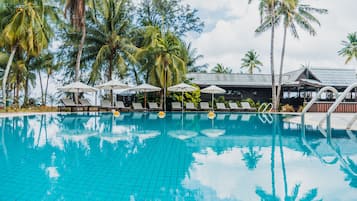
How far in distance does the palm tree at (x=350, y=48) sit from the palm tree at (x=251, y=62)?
11.3 m

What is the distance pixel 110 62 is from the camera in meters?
22.0

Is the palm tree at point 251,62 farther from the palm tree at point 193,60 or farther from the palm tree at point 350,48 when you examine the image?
the palm tree at point 193,60

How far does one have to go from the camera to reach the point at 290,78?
85.9 feet

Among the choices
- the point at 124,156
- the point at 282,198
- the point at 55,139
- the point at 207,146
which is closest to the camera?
the point at 282,198

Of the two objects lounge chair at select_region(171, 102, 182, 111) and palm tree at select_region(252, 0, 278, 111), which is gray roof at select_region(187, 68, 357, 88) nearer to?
palm tree at select_region(252, 0, 278, 111)

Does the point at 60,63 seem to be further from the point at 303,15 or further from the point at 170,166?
the point at 170,166

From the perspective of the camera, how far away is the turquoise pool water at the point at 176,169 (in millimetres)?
3645

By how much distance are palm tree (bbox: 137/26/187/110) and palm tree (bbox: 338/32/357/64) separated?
24040 millimetres

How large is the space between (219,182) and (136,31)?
1944 cm

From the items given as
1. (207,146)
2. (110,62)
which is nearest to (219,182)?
(207,146)

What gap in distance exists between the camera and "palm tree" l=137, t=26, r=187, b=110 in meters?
19.8

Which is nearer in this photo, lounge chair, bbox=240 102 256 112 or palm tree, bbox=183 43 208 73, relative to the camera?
lounge chair, bbox=240 102 256 112

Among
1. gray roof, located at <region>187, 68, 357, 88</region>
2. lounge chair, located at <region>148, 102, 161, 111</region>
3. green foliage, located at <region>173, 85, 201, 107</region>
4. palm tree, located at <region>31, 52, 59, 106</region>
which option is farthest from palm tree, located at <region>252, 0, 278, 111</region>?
palm tree, located at <region>31, 52, 59, 106</region>

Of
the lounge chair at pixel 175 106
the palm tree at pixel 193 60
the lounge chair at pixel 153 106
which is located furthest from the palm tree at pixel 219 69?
the lounge chair at pixel 153 106
